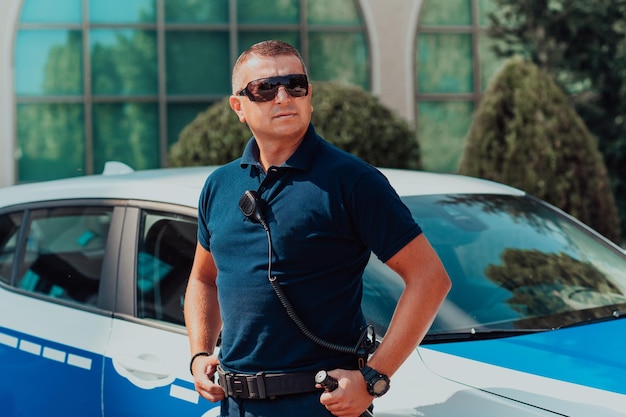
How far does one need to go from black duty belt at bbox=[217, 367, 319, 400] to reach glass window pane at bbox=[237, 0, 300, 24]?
11.4 metres

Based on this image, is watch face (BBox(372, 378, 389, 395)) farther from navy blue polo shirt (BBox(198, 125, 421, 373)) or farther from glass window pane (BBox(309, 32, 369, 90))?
glass window pane (BBox(309, 32, 369, 90))

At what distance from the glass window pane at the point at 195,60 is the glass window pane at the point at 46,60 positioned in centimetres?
122

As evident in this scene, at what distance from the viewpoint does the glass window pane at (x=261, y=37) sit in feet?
43.9

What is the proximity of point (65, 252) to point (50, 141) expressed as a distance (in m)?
9.45

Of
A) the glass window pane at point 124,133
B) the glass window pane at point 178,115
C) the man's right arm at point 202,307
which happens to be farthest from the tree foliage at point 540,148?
the man's right arm at point 202,307

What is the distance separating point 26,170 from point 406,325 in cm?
1149

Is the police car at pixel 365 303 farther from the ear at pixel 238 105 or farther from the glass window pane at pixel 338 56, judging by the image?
the glass window pane at pixel 338 56

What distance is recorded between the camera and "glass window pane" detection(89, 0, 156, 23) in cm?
1305

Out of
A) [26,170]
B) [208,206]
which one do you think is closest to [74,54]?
[26,170]

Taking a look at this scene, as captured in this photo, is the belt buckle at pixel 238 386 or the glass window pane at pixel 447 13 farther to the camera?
the glass window pane at pixel 447 13

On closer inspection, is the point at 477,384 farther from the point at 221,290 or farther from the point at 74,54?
the point at 74,54

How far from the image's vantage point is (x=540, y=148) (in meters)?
8.36

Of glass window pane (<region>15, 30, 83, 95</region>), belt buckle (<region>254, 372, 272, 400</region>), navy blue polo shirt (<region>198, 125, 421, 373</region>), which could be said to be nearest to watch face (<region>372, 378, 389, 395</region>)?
navy blue polo shirt (<region>198, 125, 421, 373</region>)

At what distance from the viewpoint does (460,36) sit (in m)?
14.0
